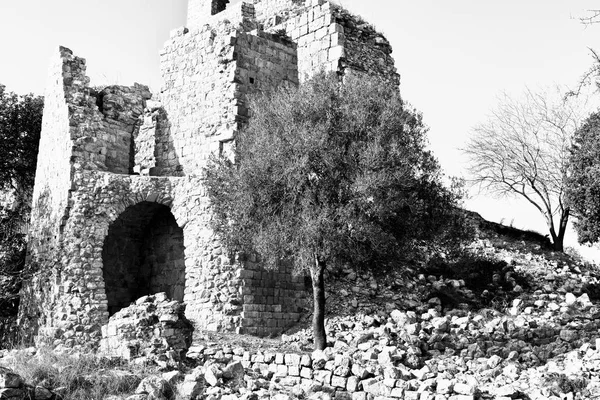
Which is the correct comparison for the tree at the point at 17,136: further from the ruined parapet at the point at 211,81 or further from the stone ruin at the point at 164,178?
the ruined parapet at the point at 211,81

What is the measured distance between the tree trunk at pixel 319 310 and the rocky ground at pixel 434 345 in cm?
38

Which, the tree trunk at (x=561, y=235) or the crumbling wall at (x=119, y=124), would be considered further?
the tree trunk at (x=561, y=235)

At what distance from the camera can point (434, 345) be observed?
1759cm

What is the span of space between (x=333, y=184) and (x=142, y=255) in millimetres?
7201

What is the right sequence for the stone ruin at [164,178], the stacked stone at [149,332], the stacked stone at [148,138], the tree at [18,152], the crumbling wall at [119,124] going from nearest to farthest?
the stacked stone at [149,332] < the stone ruin at [164,178] < the crumbling wall at [119,124] < the stacked stone at [148,138] < the tree at [18,152]

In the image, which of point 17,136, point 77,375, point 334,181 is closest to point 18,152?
point 17,136

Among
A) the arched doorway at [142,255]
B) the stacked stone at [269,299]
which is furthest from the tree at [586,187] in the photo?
the arched doorway at [142,255]

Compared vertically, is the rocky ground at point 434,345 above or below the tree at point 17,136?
below

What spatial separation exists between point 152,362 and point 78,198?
6831mm

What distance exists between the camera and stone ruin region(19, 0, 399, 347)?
1953 centimetres

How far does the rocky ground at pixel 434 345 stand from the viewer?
1272cm

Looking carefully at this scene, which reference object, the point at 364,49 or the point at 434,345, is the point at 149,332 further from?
the point at 364,49

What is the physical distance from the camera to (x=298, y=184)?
1734cm

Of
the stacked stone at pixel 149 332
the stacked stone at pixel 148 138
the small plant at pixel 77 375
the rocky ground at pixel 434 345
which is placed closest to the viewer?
the small plant at pixel 77 375
